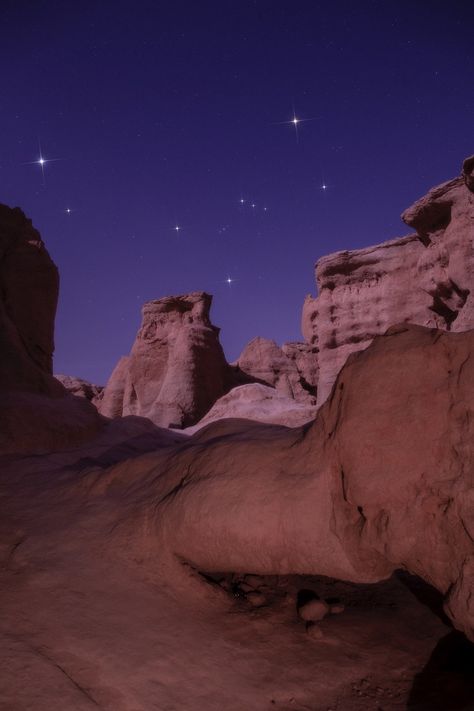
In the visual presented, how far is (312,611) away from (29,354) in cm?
894

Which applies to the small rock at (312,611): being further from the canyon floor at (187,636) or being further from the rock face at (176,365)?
the rock face at (176,365)

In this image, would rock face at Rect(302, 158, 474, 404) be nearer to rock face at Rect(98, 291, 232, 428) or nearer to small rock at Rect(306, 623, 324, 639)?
rock face at Rect(98, 291, 232, 428)

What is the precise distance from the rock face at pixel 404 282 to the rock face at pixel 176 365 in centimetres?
510

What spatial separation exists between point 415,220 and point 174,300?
1239cm

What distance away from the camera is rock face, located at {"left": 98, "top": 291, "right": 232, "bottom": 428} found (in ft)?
65.4

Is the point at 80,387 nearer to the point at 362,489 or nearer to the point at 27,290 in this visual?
the point at 27,290

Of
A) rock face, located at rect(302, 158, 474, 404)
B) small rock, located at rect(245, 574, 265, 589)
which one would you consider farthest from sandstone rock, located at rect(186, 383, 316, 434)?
small rock, located at rect(245, 574, 265, 589)

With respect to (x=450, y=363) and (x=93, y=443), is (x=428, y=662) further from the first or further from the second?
(x=93, y=443)

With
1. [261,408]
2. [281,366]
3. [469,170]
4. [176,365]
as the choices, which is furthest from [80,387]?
[469,170]

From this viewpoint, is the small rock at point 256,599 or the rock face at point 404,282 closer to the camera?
the small rock at point 256,599

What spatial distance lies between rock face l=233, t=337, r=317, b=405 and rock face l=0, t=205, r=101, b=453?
48.8 ft

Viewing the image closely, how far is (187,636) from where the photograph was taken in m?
2.33

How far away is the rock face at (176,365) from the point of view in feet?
65.4

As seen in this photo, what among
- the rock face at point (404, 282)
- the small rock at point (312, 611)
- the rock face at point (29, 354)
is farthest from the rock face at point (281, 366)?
the small rock at point (312, 611)
